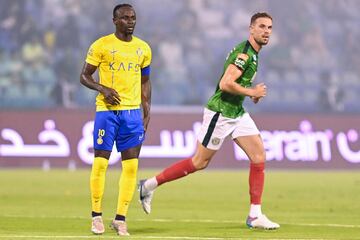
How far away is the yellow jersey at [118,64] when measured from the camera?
37.0ft

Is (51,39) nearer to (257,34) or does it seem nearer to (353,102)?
(353,102)

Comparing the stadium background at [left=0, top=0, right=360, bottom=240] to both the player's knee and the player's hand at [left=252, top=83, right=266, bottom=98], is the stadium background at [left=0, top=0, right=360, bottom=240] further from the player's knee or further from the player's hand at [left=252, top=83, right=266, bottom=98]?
the player's hand at [left=252, top=83, right=266, bottom=98]

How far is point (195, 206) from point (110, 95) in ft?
18.8

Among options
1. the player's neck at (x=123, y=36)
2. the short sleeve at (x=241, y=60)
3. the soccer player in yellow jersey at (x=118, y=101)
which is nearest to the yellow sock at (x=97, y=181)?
the soccer player in yellow jersey at (x=118, y=101)

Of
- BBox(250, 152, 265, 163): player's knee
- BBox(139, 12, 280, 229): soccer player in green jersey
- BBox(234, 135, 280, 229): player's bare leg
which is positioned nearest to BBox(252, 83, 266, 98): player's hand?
BBox(139, 12, 280, 229): soccer player in green jersey

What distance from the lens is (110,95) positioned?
11172 millimetres

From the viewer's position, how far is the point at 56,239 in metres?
10.2

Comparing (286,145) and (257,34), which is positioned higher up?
(257,34)

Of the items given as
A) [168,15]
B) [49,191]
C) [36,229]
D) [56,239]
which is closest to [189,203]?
[49,191]

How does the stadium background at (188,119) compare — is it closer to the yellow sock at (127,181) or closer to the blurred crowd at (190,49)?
the blurred crowd at (190,49)

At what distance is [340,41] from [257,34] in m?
21.7

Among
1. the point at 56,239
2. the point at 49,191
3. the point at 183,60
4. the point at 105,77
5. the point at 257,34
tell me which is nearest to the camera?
the point at 56,239

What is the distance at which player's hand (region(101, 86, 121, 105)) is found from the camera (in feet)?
36.7

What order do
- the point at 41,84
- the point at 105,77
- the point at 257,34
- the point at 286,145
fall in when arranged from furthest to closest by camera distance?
the point at 41,84
the point at 286,145
the point at 257,34
the point at 105,77
